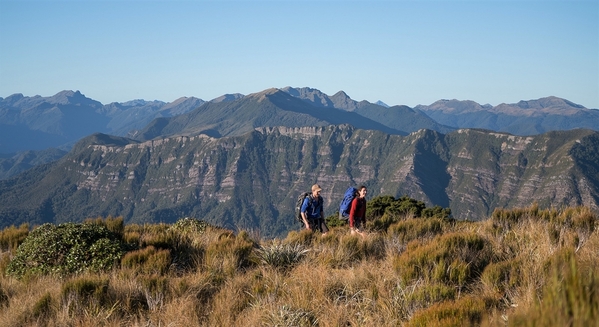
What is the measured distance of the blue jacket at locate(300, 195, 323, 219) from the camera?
506 inches

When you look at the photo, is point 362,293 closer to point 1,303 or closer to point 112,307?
point 112,307

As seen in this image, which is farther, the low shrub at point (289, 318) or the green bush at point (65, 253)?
the green bush at point (65, 253)

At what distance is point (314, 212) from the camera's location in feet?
42.5

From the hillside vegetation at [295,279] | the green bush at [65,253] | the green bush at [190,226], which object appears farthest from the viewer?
the green bush at [190,226]

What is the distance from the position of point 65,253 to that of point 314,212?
646cm

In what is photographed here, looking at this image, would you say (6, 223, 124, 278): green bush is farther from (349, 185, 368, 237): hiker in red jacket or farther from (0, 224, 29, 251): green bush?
(349, 185, 368, 237): hiker in red jacket

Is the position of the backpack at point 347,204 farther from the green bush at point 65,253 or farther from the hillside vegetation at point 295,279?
the green bush at point 65,253

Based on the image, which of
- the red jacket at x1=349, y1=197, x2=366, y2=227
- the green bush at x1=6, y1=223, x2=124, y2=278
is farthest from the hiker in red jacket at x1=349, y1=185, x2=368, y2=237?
the green bush at x1=6, y1=223, x2=124, y2=278

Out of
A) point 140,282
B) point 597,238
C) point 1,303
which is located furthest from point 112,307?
point 597,238

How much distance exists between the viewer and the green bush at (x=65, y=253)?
7.90 metres

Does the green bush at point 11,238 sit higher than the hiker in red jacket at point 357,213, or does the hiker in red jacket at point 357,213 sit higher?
the hiker in red jacket at point 357,213

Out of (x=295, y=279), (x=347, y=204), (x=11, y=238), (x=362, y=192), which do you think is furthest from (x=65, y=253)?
(x=362, y=192)

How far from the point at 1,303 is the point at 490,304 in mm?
6347

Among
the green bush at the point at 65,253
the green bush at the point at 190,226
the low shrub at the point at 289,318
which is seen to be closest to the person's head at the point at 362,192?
the green bush at the point at 190,226
